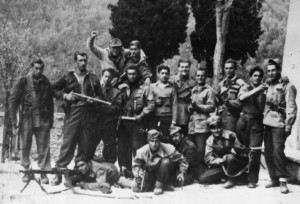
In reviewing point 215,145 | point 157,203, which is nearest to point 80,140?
point 157,203

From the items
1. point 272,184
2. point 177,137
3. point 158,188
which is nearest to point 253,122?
point 272,184

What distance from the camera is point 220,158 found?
24.2 feet

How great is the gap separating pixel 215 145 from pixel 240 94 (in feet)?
3.07

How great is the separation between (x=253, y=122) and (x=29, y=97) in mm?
3629

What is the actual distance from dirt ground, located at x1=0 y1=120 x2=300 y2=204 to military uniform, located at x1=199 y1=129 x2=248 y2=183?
7.1 inches

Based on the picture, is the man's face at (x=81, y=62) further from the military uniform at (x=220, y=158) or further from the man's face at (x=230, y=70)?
the man's face at (x=230, y=70)

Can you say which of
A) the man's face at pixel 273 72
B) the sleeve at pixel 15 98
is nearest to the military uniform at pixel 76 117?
the sleeve at pixel 15 98

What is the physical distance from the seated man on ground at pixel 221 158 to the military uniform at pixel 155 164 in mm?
653

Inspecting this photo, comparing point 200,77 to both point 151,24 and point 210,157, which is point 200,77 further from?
point 151,24

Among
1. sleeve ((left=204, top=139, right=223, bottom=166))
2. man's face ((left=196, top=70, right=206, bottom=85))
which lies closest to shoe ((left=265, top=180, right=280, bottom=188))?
sleeve ((left=204, top=139, right=223, bottom=166))

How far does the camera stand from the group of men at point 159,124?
6898 millimetres

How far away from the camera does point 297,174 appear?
7508 mm

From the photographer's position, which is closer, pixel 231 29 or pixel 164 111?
pixel 164 111

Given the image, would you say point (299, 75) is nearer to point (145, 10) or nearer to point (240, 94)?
point (240, 94)
